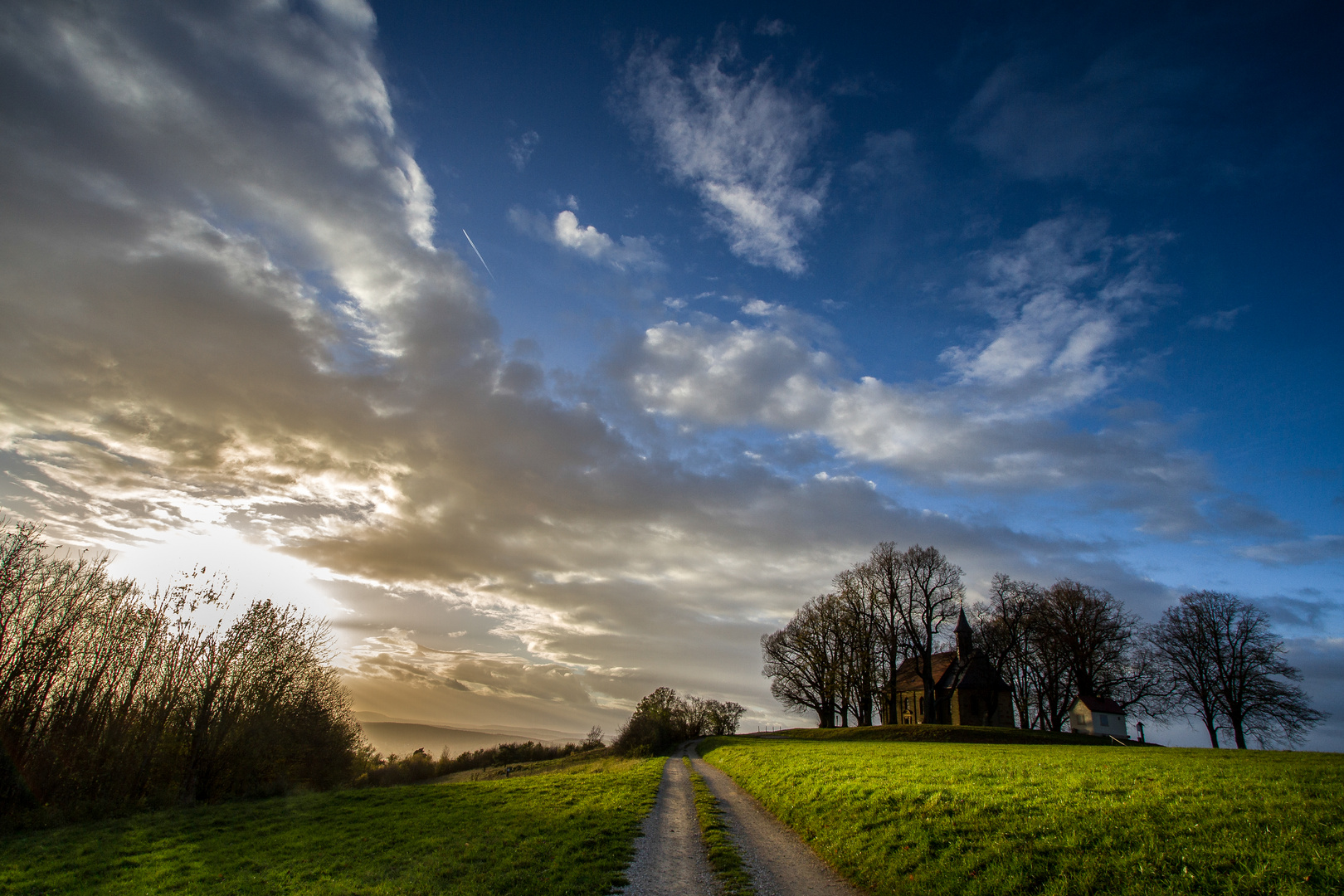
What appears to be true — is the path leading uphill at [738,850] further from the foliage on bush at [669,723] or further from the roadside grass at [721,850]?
the foliage on bush at [669,723]

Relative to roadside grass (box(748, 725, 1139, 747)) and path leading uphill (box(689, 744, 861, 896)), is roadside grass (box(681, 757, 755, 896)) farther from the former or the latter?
roadside grass (box(748, 725, 1139, 747))

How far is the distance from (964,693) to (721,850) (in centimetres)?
5358

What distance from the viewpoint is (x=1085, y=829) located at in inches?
358

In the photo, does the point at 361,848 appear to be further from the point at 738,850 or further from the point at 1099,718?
the point at 1099,718

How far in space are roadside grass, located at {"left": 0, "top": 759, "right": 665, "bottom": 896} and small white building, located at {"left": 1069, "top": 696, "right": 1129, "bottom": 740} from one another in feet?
149

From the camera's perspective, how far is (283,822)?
18.0 meters

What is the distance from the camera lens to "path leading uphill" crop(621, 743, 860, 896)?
32.6 ft

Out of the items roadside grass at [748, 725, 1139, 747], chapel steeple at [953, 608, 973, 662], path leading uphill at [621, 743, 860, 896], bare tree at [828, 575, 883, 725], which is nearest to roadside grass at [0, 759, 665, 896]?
path leading uphill at [621, 743, 860, 896]

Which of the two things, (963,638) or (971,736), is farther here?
(963,638)

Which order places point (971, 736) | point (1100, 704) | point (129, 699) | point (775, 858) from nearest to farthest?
point (775, 858)
point (129, 699)
point (971, 736)
point (1100, 704)

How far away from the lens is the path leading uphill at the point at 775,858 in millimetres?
9891

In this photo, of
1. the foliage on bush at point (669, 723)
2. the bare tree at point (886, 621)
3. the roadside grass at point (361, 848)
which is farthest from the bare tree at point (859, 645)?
the roadside grass at point (361, 848)

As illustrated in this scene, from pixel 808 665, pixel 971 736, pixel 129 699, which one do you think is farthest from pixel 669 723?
pixel 129 699

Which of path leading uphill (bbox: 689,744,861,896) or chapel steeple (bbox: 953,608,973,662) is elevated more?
chapel steeple (bbox: 953,608,973,662)
